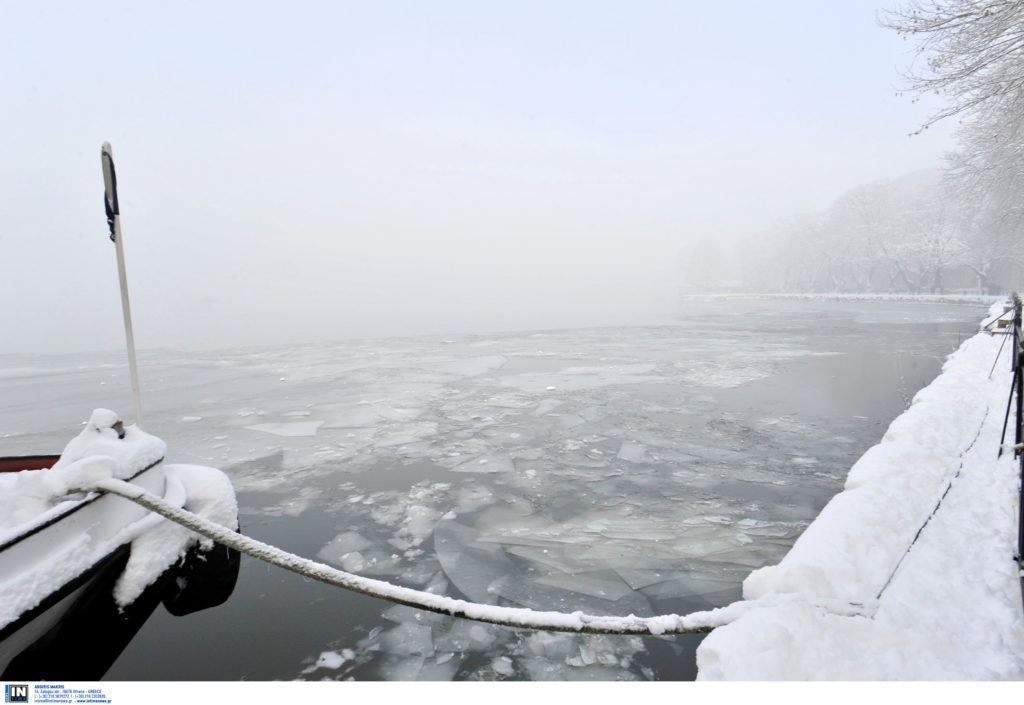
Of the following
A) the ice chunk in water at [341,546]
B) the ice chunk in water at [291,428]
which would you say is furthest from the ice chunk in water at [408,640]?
the ice chunk in water at [291,428]

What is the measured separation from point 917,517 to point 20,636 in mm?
5907

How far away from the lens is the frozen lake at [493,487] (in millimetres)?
3271

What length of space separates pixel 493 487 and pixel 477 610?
10.8ft

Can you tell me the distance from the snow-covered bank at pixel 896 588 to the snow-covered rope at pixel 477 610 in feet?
0.43

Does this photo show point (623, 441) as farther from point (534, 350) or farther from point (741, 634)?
point (534, 350)

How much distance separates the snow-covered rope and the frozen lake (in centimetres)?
48

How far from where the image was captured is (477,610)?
263 cm

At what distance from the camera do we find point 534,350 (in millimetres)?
19406

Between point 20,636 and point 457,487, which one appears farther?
point 457,487

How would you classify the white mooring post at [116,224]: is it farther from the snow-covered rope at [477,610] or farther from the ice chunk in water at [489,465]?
the ice chunk in water at [489,465]

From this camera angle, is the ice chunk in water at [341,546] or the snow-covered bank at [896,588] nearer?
the snow-covered bank at [896,588]
